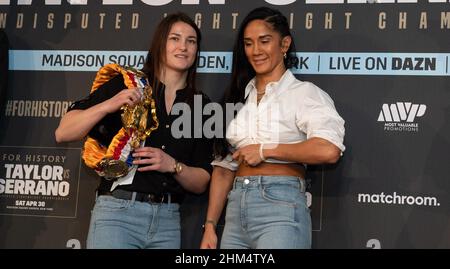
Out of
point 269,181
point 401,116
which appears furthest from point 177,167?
point 401,116

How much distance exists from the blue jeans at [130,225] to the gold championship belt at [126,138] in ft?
0.48

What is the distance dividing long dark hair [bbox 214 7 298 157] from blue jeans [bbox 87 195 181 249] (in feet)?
1.47

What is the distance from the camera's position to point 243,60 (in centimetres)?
333

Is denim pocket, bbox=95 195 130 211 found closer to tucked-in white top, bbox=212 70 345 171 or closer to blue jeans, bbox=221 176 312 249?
blue jeans, bbox=221 176 312 249

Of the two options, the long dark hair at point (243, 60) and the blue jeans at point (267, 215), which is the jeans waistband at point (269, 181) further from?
the long dark hair at point (243, 60)

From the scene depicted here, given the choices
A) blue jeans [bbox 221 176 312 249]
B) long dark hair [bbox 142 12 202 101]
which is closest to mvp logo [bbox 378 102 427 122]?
blue jeans [bbox 221 176 312 249]

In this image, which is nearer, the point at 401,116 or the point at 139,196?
the point at 139,196

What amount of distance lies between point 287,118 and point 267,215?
1.51 feet

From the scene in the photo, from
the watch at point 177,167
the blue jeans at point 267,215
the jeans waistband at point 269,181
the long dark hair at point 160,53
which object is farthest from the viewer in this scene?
the long dark hair at point 160,53

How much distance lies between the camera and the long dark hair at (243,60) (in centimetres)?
318

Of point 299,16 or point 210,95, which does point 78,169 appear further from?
point 299,16

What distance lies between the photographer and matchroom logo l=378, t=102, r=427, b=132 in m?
3.34

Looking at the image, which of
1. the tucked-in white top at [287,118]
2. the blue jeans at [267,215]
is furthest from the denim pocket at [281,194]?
the tucked-in white top at [287,118]
